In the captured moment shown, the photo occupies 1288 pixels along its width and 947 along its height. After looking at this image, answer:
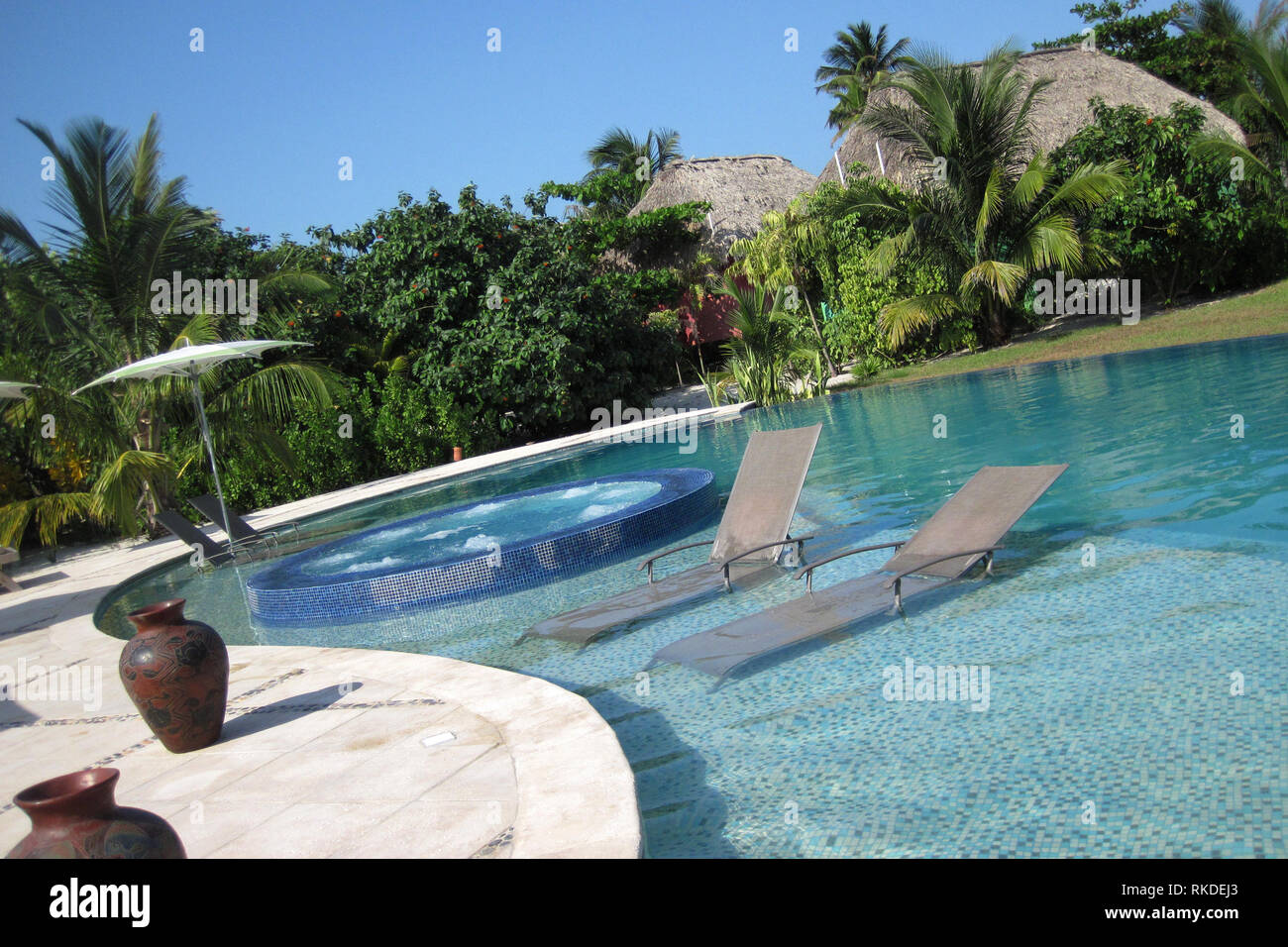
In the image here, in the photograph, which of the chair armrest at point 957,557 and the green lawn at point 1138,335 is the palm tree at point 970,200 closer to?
the green lawn at point 1138,335

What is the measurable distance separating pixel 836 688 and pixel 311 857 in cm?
235

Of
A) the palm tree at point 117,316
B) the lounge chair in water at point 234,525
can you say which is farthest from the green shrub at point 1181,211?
the lounge chair in water at point 234,525

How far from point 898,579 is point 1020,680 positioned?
1.01m

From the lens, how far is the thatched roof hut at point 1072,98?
20578mm

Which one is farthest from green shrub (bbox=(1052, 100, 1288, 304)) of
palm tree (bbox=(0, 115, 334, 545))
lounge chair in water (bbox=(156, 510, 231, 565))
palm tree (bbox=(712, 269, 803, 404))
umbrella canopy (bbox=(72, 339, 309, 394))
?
lounge chair in water (bbox=(156, 510, 231, 565))

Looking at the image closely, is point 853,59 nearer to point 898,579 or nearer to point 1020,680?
point 898,579

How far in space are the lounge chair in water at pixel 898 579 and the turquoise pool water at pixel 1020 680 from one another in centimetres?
13

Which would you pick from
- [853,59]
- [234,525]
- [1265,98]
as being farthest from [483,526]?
[853,59]

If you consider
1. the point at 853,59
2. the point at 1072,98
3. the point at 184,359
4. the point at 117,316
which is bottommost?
the point at 184,359

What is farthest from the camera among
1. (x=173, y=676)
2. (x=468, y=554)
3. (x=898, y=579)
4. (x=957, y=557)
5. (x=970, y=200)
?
(x=970, y=200)

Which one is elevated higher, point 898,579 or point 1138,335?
point 1138,335

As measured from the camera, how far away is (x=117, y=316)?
511 inches

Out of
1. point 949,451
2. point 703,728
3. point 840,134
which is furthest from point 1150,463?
point 840,134
